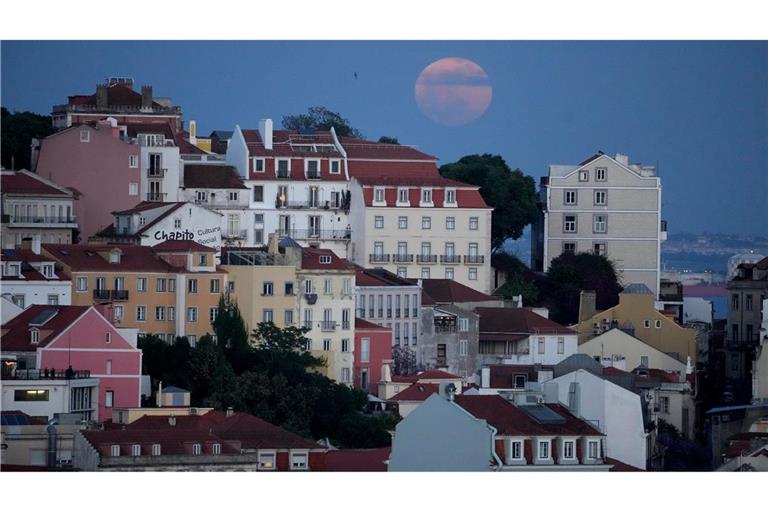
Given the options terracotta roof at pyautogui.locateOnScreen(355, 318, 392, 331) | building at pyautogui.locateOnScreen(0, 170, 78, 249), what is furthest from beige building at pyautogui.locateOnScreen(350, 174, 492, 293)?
terracotta roof at pyautogui.locateOnScreen(355, 318, 392, 331)

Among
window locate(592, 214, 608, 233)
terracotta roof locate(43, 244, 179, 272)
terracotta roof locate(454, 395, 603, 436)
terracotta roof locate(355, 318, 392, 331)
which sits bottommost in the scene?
terracotta roof locate(454, 395, 603, 436)

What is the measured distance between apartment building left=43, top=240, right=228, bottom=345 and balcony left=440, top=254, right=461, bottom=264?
1433 cm

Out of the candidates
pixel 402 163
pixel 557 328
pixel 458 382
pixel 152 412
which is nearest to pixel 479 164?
pixel 402 163

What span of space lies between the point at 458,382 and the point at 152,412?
11.0m

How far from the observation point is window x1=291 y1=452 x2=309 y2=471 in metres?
66.4

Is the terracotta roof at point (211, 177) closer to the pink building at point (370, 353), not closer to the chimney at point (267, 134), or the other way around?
the chimney at point (267, 134)

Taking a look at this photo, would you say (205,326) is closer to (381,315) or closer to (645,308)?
(381,315)

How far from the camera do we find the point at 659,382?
83.2 metres

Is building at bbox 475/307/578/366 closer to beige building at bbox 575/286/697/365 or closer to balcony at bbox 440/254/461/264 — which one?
beige building at bbox 575/286/697/365

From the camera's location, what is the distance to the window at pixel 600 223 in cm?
9969

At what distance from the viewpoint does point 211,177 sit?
93.4 m

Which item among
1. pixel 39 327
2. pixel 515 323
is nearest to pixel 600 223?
pixel 515 323

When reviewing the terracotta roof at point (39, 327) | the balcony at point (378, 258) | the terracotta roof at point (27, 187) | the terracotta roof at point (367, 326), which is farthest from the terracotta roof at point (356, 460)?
the balcony at point (378, 258)

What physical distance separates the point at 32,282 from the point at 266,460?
49.7ft
